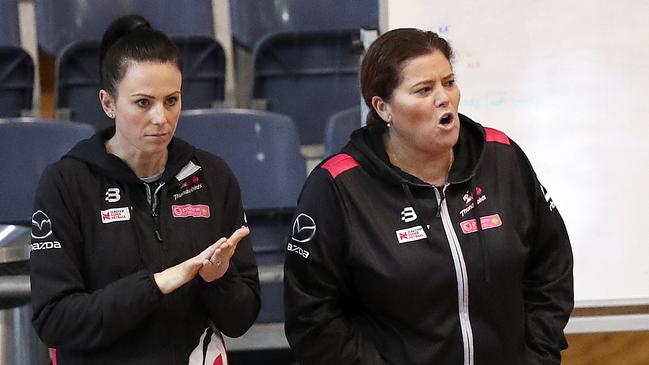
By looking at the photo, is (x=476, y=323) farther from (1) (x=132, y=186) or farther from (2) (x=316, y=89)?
(2) (x=316, y=89)

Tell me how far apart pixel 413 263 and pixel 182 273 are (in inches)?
17.5

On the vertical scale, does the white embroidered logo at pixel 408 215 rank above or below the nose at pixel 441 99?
below

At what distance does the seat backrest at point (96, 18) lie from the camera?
3.93 meters

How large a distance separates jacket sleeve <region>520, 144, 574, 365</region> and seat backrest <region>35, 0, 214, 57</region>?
230 centimetres

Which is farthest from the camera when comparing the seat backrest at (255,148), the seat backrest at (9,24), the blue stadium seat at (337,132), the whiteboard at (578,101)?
the seat backrest at (9,24)

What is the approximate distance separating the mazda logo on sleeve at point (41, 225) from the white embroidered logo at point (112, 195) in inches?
4.8

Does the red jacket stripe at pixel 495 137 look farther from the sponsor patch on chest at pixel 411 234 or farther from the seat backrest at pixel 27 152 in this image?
the seat backrest at pixel 27 152

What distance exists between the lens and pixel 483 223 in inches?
73.9

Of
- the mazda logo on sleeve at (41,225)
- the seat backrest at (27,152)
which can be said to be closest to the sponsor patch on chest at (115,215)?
the mazda logo on sleeve at (41,225)

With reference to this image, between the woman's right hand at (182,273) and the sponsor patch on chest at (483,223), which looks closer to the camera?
the woman's right hand at (182,273)

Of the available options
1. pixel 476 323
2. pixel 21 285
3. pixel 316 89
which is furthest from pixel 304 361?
pixel 316 89

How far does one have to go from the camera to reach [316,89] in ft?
12.9

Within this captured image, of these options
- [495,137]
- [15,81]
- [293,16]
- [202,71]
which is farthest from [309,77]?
[495,137]

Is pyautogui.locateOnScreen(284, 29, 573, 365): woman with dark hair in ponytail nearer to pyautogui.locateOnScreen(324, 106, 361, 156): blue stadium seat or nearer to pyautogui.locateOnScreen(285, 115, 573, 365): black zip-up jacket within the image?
pyautogui.locateOnScreen(285, 115, 573, 365): black zip-up jacket
